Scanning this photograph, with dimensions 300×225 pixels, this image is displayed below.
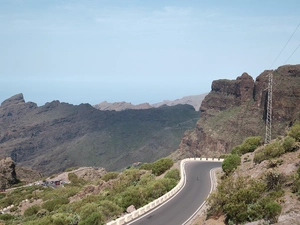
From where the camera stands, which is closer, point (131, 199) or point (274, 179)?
point (274, 179)

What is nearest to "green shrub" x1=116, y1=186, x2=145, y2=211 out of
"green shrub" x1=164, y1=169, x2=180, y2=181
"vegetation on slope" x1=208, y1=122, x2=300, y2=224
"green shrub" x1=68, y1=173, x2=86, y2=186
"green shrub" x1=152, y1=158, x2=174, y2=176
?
"vegetation on slope" x1=208, y1=122, x2=300, y2=224

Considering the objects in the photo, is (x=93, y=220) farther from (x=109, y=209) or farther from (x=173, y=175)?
(x=173, y=175)

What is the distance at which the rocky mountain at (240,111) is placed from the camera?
333ft

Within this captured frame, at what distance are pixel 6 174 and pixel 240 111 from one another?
85.3 meters

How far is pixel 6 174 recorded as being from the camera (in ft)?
262

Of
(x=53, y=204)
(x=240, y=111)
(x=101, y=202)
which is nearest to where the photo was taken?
(x=101, y=202)

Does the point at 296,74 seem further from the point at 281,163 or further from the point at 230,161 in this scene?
the point at 281,163

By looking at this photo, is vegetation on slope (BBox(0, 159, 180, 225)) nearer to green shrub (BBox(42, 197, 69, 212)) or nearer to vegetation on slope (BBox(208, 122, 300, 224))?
green shrub (BBox(42, 197, 69, 212))

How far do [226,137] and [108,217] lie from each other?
324 ft

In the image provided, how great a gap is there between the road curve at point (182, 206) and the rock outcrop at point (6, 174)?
56329 mm

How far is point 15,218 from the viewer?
120ft

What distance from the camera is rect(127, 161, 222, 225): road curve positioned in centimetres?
2327

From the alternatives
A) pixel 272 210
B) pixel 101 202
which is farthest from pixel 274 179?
pixel 101 202

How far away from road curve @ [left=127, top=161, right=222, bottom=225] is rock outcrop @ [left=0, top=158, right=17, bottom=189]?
5633cm
